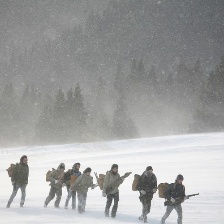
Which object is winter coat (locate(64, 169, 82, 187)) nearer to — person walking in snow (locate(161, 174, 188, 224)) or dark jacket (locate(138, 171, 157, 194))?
dark jacket (locate(138, 171, 157, 194))

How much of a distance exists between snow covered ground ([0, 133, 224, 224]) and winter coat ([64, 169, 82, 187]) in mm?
1010

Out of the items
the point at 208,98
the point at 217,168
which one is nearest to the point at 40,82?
the point at 208,98

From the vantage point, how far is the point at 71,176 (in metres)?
12.8

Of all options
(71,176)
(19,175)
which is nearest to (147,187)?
(71,176)

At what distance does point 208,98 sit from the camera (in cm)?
5988

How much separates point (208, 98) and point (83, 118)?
21065mm

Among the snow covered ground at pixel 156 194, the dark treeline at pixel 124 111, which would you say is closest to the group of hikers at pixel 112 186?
the snow covered ground at pixel 156 194

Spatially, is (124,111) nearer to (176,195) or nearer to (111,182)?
(111,182)

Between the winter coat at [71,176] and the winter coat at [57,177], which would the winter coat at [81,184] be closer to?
the winter coat at [71,176]

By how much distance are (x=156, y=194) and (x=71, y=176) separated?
524cm

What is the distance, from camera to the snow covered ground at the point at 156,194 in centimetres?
1177

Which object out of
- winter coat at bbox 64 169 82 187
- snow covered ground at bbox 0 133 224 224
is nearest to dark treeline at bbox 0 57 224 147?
snow covered ground at bbox 0 133 224 224

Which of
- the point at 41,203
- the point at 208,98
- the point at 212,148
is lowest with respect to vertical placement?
the point at 41,203

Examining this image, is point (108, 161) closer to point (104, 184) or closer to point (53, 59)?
point (104, 184)
